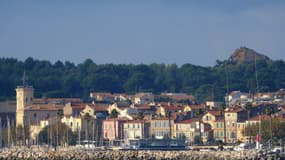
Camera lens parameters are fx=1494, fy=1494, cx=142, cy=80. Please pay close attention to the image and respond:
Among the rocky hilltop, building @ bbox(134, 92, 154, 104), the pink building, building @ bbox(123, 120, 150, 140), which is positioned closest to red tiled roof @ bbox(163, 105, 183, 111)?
building @ bbox(123, 120, 150, 140)

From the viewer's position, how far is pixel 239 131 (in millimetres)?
98188

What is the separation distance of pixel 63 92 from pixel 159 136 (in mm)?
42410

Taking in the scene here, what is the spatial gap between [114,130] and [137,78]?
47.9 metres

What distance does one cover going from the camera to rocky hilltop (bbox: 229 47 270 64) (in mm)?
163125

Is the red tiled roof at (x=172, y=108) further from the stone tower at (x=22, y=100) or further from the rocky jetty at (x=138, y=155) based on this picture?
the rocky jetty at (x=138, y=155)

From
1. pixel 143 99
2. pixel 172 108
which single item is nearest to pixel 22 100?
pixel 172 108

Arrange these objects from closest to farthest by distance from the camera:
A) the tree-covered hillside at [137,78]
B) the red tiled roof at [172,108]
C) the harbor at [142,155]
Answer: the harbor at [142,155], the red tiled roof at [172,108], the tree-covered hillside at [137,78]

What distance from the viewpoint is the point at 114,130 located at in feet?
342

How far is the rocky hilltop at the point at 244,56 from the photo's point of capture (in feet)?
535

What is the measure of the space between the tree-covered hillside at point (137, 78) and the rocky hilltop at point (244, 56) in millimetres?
1926

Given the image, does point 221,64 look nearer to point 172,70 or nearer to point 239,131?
point 172,70

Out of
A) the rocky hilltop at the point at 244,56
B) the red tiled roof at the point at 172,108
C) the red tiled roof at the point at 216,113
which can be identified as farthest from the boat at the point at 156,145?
the rocky hilltop at the point at 244,56

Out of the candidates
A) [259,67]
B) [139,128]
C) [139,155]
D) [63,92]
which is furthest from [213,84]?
[139,155]

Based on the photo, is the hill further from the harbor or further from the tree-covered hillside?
the harbor
